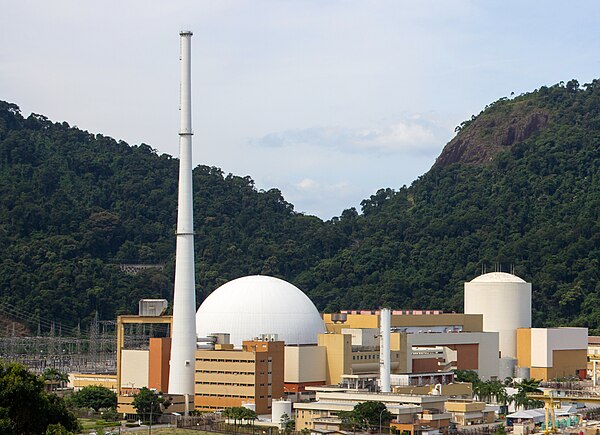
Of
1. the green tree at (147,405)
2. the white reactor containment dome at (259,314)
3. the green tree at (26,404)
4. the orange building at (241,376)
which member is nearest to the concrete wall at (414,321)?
the white reactor containment dome at (259,314)

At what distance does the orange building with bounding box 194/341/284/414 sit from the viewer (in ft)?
291

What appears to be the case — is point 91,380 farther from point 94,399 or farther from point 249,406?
point 249,406

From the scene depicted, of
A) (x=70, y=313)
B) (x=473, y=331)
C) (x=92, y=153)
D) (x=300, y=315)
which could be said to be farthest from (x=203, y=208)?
(x=300, y=315)

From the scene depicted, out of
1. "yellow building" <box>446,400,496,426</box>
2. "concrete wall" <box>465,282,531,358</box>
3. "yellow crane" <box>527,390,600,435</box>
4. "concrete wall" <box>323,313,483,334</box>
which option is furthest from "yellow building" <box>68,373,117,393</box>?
"concrete wall" <box>465,282,531,358</box>

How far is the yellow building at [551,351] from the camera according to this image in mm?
119375

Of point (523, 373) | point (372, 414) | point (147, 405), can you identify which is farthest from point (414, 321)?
point (147, 405)

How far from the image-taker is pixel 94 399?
90625 millimetres

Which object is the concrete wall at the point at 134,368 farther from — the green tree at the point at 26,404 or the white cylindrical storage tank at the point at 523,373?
the green tree at the point at 26,404

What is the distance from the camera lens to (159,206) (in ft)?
622

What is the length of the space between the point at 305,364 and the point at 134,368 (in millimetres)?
14114

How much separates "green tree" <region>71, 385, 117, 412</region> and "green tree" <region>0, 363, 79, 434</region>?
34682 millimetres

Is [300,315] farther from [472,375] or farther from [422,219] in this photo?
[422,219]

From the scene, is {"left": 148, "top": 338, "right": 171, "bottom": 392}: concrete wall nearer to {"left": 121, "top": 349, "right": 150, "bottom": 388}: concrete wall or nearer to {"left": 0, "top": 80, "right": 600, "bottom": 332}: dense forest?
{"left": 121, "top": 349, "right": 150, "bottom": 388}: concrete wall

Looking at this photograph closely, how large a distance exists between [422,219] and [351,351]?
326 feet
